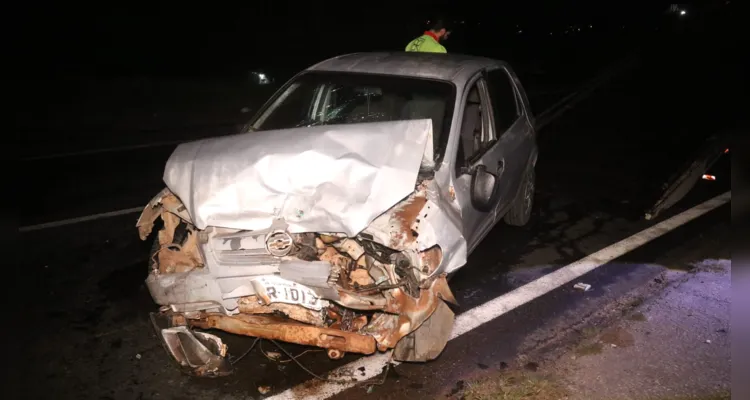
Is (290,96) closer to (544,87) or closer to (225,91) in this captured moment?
(225,91)

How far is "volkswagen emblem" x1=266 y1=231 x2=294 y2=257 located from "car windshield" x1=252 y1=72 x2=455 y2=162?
1.48 meters

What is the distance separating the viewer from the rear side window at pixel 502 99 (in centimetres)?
477

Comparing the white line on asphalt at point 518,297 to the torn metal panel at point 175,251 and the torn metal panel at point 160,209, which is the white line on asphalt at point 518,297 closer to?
the torn metal panel at point 175,251

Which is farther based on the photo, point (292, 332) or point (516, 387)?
point (516, 387)

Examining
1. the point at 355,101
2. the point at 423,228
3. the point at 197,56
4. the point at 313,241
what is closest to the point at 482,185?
the point at 423,228

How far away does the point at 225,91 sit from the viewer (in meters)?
13.5

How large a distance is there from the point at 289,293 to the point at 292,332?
0.23m

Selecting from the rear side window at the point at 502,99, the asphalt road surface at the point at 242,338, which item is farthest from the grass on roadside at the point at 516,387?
the rear side window at the point at 502,99

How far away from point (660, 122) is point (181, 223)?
10.6m

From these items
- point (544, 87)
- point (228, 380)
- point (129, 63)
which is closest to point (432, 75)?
point (228, 380)

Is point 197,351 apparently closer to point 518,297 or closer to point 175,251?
point 175,251

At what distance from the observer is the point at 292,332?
312 centimetres

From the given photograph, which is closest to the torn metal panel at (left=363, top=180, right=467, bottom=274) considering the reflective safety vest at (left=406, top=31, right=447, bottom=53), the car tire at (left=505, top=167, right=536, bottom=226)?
the car tire at (left=505, top=167, right=536, bottom=226)

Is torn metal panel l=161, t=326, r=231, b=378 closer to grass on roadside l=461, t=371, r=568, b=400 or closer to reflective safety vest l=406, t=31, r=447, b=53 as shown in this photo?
grass on roadside l=461, t=371, r=568, b=400
